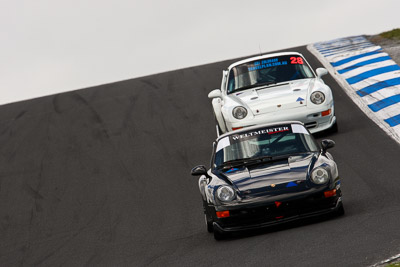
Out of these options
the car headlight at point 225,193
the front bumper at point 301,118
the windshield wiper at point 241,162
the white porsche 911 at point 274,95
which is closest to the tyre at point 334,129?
the white porsche 911 at point 274,95

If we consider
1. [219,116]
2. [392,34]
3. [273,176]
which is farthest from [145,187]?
[392,34]

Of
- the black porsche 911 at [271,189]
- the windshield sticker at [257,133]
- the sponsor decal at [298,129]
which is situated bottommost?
the black porsche 911 at [271,189]

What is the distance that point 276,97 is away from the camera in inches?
516

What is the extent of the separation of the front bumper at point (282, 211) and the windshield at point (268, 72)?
5.90 metres

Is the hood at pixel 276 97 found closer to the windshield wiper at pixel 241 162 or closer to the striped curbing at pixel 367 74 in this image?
the striped curbing at pixel 367 74

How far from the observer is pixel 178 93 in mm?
19859

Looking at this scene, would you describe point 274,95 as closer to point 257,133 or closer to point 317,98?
point 317,98

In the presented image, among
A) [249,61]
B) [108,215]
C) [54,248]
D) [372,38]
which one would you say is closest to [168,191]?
[108,215]

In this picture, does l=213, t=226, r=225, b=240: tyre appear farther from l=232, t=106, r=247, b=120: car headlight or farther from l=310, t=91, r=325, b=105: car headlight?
l=310, t=91, r=325, b=105: car headlight

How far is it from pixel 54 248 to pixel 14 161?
6.20 meters

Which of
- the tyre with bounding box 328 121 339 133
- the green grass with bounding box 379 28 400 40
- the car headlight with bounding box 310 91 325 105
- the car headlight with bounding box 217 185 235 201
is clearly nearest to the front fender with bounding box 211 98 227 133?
the car headlight with bounding box 310 91 325 105

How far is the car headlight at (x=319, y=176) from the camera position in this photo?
26.9 ft

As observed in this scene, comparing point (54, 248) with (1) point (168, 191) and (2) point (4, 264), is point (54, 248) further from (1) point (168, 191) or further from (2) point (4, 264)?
(1) point (168, 191)

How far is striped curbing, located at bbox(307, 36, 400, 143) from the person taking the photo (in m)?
14.4
